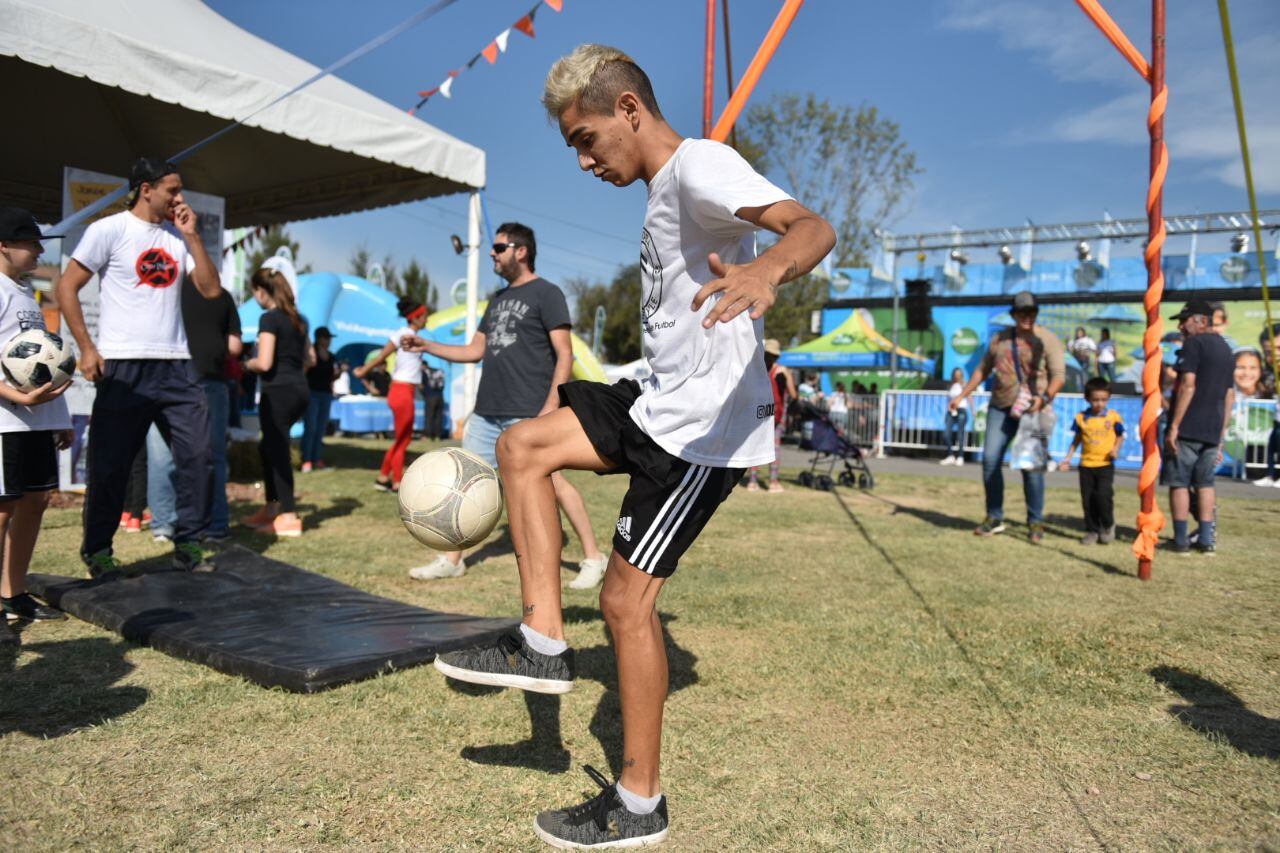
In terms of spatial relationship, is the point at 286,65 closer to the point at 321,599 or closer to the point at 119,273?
the point at 119,273

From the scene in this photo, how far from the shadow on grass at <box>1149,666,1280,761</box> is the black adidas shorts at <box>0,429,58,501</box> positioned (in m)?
5.25

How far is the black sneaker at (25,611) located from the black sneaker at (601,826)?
3.27 m

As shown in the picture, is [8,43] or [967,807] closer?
[967,807]

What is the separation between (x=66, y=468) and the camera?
8352 millimetres

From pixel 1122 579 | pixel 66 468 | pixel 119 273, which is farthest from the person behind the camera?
pixel 66 468

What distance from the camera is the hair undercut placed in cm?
550

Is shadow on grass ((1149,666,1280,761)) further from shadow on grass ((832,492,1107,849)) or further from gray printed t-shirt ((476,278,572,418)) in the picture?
gray printed t-shirt ((476,278,572,418))

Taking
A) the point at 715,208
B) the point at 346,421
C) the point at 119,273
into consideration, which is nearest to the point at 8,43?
the point at 119,273

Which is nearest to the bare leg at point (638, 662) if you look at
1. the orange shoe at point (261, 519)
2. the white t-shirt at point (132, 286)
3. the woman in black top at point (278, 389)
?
the white t-shirt at point (132, 286)

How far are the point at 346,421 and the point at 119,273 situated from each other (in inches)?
643

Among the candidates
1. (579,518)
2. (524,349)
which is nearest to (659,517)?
(579,518)

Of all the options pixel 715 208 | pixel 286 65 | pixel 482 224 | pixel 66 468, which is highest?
pixel 286 65

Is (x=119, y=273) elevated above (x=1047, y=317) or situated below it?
below

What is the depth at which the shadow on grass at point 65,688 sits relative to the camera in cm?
305
